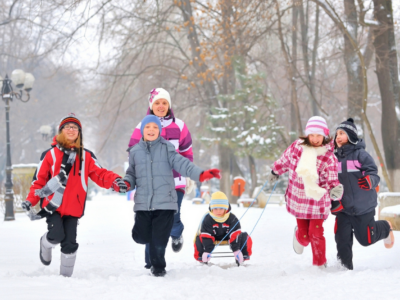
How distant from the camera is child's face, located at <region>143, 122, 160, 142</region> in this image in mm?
5570

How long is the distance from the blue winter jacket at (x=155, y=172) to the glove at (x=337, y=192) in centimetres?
145

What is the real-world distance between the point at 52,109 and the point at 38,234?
3917 cm

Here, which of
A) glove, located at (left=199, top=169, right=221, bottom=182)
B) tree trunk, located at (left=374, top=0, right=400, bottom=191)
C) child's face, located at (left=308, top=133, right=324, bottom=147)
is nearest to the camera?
glove, located at (left=199, top=169, right=221, bottom=182)

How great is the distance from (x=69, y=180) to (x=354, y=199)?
2897mm

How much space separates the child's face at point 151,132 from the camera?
219 inches

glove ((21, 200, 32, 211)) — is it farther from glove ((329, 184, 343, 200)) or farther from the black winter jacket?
glove ((329, 184, 343, 200))

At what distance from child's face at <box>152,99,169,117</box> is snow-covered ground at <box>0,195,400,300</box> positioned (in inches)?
66.4

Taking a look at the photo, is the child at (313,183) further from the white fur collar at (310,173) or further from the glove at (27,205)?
the glove at (27,205)

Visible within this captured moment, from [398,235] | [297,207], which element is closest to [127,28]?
[398,235]

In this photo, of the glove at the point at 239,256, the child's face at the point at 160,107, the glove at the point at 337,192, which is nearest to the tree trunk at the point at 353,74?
the glove at the point at 239,256

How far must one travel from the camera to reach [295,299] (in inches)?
169

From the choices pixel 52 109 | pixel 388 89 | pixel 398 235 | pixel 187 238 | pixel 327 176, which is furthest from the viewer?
pixel 52 109

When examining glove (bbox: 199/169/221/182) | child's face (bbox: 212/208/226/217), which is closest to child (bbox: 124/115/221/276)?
glove (bbox: 199/169/221/182)

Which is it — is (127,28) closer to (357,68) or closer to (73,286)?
(357,68)
